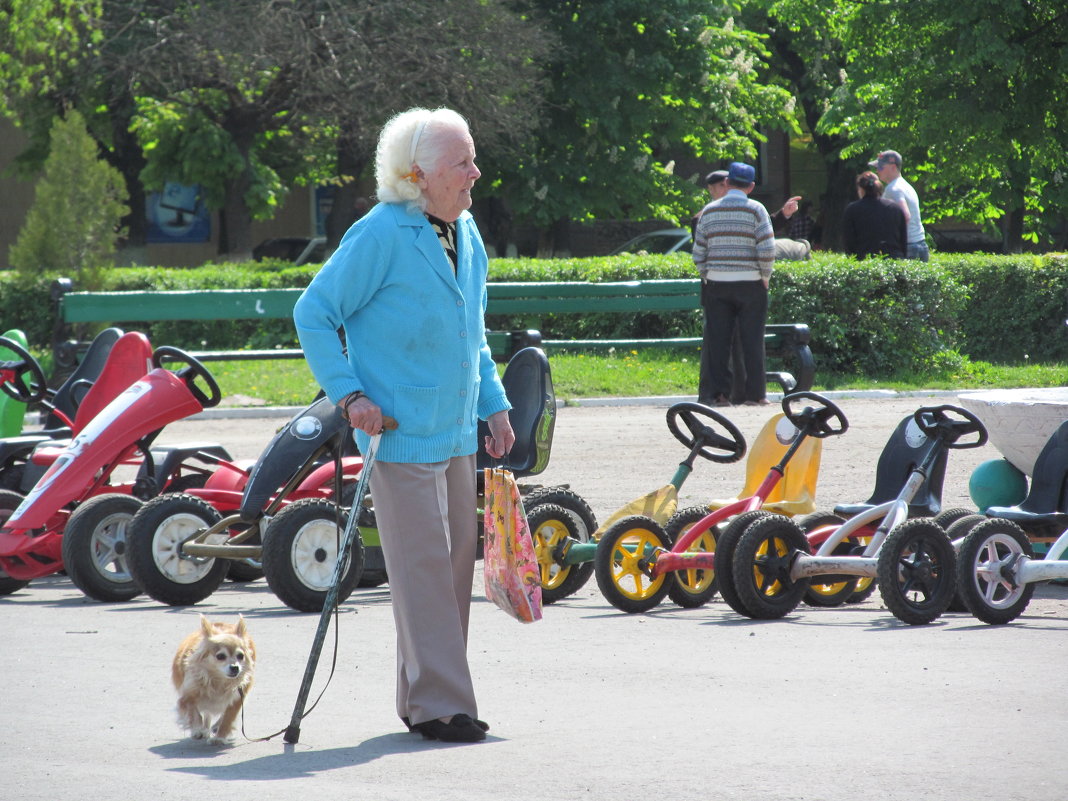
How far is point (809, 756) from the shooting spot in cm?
455

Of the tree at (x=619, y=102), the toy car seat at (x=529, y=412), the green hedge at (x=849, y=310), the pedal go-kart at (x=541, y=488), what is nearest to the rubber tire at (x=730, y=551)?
the pedal go-kart at (x=541, y=488)

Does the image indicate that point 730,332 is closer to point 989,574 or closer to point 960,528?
point 960,528

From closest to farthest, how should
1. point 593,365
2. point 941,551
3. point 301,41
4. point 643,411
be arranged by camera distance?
point 941,551 → point 643,411 → point 593,365 → point 301,41

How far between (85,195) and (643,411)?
25.0 feet

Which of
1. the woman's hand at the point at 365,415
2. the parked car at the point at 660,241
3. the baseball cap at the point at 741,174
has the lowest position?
the woman's hand at the point at 365,415

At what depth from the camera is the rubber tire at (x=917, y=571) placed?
6500 millimetres

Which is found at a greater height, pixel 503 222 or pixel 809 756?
pixel 503 222

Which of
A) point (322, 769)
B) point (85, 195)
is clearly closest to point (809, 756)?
point (322, 769)

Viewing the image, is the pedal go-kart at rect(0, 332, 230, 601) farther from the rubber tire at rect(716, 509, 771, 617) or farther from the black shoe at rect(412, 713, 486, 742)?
the black shoe at rect(412, 713, 486, 742)

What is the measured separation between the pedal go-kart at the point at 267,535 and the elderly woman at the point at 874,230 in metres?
10.7

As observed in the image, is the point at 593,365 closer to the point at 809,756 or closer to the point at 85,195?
the point at 85,195

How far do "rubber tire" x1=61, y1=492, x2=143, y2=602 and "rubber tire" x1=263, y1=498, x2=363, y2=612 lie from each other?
744 mm

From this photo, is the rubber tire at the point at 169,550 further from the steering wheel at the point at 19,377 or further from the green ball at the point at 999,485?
the green ball at the point at 999,485

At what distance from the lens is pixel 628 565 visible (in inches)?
281
